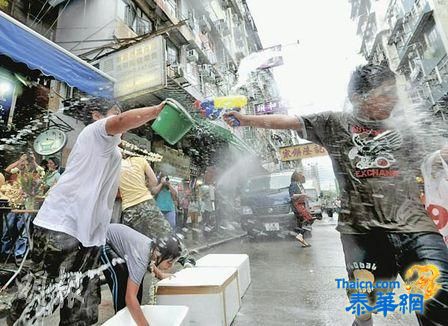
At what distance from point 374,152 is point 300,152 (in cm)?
A: 1584

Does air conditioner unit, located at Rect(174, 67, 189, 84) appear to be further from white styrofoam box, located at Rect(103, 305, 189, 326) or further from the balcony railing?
the balcony railing

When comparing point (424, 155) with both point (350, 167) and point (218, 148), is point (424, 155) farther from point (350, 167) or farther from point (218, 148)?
point (218, 148)

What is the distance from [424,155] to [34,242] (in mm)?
2523

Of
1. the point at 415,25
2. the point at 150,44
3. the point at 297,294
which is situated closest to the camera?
the point at 297,294

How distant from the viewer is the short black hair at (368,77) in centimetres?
154

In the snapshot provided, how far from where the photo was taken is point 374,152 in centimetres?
151

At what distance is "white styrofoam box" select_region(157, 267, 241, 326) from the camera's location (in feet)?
6.43

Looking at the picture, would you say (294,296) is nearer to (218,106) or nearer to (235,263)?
(235,263)

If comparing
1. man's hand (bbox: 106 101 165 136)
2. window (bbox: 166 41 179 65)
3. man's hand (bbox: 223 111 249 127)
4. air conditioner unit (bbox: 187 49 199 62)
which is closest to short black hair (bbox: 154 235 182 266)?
man's hand (bbox: 106 101 165 136)

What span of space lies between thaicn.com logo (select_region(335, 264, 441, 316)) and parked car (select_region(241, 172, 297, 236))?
548 cm

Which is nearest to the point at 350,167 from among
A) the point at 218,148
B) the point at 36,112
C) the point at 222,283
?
the point at 222,283

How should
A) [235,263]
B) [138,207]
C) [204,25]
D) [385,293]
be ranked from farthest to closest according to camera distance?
[204,25]
[138,207]
[235,263]
[385,293]

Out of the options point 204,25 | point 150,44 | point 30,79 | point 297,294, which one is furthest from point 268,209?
point 204,25

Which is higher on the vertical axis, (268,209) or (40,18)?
(40,18)
